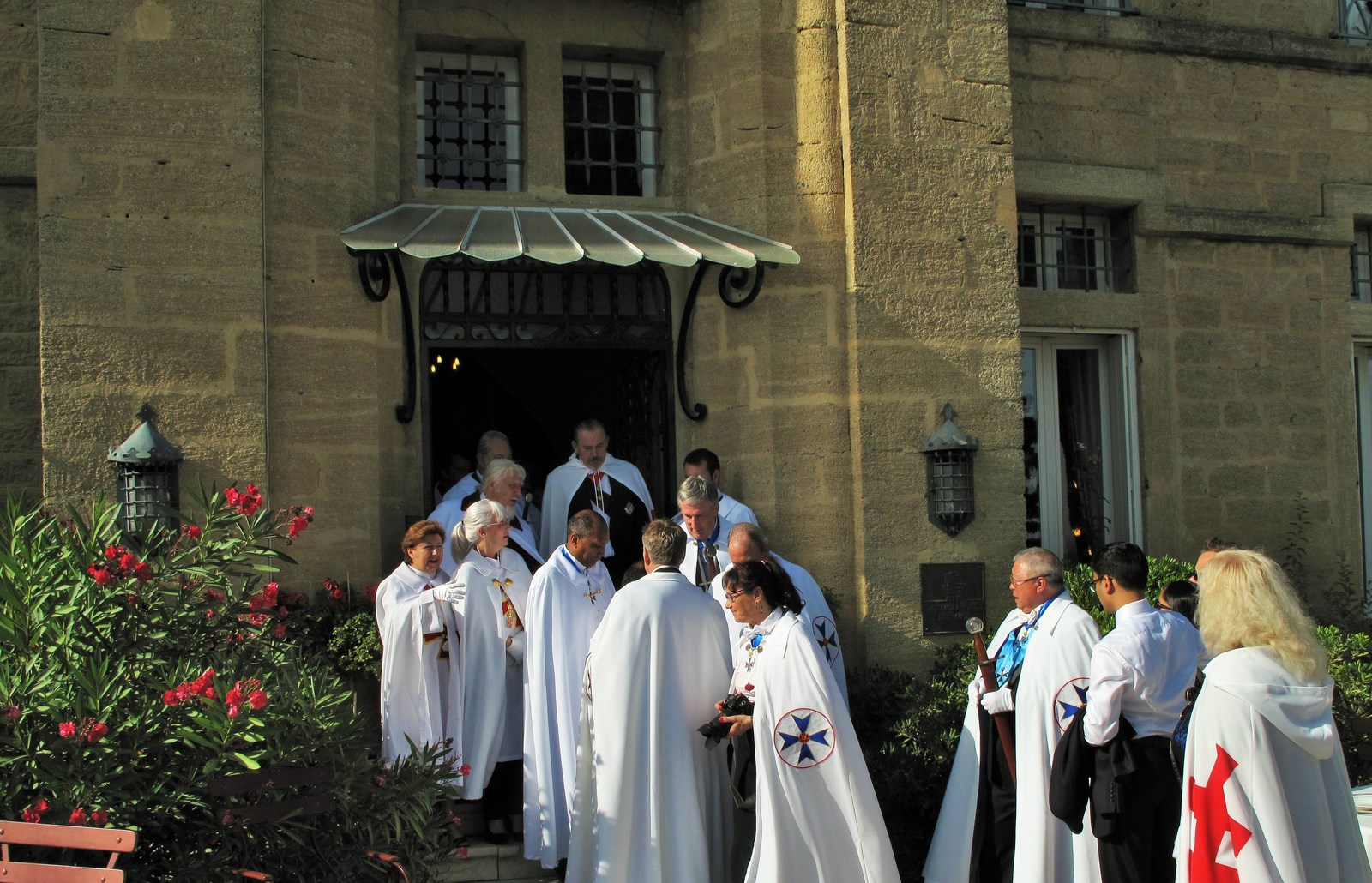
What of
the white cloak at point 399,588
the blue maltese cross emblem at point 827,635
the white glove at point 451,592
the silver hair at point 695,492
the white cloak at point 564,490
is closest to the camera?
the white glove at point 451,592

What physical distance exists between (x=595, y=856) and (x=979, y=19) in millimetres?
5376

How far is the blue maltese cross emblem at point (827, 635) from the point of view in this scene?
7254 mm

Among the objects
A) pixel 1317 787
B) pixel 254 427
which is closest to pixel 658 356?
pixel 254 427

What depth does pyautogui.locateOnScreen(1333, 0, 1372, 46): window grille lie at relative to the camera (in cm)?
1007

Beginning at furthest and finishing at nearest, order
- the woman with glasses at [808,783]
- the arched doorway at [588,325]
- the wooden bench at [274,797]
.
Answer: the arched doorway at [588,325]
the woman with glasses at [808,783]
the wooden bench at [274,797]

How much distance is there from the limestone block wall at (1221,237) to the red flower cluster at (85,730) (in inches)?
254

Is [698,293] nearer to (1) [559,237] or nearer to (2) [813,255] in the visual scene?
(2) [813,255]

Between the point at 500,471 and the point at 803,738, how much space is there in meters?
2.42

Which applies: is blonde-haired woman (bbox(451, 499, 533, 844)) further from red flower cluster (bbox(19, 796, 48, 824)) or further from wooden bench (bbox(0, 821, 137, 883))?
wooden bench (bbox(0, 821, 137, 883))

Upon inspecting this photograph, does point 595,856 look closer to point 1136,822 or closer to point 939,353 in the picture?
point 1136,822

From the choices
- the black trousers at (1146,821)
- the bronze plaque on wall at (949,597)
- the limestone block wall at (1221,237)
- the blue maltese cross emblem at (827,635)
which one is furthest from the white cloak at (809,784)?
the limestone block wall at (1221,237)

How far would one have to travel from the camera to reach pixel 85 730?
4664 mm

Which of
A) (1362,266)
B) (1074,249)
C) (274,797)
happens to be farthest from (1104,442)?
(274,797)

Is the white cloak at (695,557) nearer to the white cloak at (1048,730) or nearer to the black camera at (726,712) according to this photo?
the black camera at (726,712)
